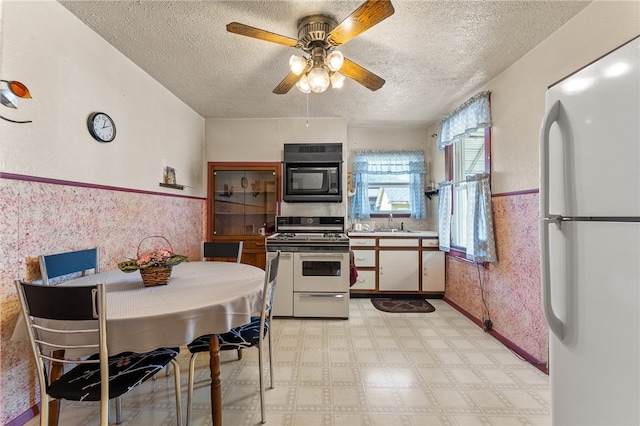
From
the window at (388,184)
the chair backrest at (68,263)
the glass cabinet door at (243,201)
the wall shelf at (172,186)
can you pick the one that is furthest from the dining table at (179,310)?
the window at (388,184)

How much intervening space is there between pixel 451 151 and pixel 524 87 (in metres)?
1.23

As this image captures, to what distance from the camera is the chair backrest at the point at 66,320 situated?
0.97m

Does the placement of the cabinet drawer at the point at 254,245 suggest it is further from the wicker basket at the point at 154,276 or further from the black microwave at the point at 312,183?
the wicker basket at the point at 154,276

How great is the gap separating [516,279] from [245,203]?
321 cm

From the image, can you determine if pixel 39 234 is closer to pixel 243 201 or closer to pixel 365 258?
pixel 243 201

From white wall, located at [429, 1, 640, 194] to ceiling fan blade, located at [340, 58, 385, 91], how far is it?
3.93 ft

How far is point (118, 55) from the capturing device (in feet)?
6.87

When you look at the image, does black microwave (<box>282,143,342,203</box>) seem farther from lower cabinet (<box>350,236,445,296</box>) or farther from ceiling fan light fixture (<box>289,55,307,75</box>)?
ceiling fan light fixture (<box>289,55,307,75</box>)

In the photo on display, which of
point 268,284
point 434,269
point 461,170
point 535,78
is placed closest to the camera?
point 268,284

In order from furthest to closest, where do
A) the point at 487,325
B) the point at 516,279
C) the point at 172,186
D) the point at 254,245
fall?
the point at 254,245, the point at 172,186, the point at 487,325, the point at 516,279

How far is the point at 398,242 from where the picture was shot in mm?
3539

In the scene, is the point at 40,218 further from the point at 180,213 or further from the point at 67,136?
the point at 180,213

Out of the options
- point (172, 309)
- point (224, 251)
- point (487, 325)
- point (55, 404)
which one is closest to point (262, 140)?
point (224, 251)

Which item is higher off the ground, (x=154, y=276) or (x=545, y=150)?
(x=545, y=150)
